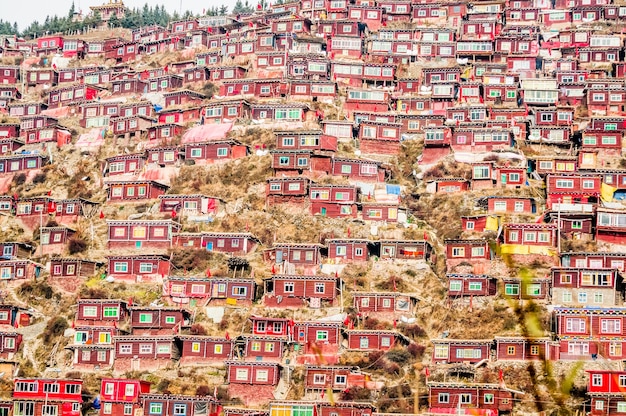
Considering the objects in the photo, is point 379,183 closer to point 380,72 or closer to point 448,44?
point 380,72

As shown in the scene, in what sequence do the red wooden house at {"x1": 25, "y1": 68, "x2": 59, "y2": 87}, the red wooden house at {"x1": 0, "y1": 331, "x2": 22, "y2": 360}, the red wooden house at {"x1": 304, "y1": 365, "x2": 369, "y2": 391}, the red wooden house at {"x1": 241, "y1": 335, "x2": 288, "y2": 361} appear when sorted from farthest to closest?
the red wooden house at {"x1": 25, "y1": 68, "x2": 59, "y2": 87}, the red wooden house at {"x1": 0, "y1": 331, "x2": 22, "y2": 360}, the red wooden house at {"x1": 241, "y1": 335, "x2": 288, "y2": 361}, the red wooden house at {"x1": 304, "y1": 365, "x2": 369, "y2": 391}

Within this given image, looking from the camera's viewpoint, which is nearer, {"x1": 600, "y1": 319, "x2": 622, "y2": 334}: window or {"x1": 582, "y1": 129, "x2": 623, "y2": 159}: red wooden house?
{"x1": 600, "y1": 319, "x2": 622, "y2": 334}: window

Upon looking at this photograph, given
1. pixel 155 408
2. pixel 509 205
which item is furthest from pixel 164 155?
pixel 155 408

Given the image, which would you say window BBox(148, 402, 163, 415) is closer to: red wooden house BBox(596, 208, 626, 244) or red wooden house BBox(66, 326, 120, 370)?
red wooden house BBox(66, 326, 120, 370)

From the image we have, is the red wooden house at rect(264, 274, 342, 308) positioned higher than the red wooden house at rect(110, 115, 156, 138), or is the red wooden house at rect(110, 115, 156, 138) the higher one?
the red wooden house at rect(110, 115, 156, 138)

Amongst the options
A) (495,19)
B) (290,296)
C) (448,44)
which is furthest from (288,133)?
(495,19)

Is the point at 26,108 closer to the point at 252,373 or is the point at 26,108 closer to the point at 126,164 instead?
the point at 126,164

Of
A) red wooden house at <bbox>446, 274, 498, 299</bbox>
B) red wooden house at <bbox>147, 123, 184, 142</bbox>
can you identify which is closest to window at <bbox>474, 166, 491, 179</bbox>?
red wooden house at <bbox>446, 274, 498, 299</bbox>
